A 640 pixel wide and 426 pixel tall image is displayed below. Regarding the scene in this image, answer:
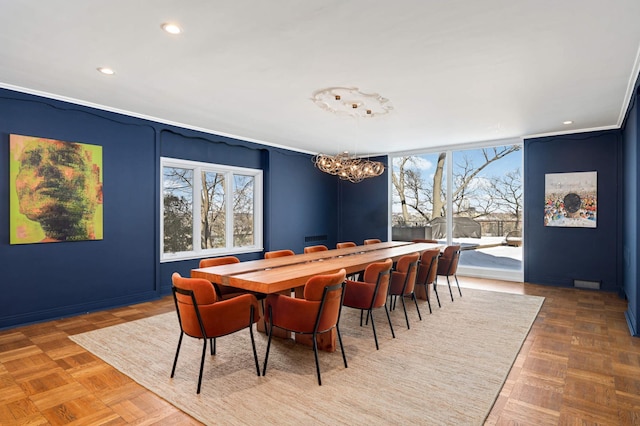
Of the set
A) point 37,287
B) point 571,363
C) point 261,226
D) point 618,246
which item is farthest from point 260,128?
point 618,246

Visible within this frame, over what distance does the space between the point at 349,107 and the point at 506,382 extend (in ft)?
11.1

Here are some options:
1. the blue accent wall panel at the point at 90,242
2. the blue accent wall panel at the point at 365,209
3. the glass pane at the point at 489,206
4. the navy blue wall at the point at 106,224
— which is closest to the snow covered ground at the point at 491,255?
the glass pane at the point at 489,206

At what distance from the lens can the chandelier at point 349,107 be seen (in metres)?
4.14

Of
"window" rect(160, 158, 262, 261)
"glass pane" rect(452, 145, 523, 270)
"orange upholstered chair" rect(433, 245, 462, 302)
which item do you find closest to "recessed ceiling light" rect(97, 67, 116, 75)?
"window" rect(160, 158, 262, 261)

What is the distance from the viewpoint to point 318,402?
2.45 m

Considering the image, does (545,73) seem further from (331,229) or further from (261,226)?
(331,229)

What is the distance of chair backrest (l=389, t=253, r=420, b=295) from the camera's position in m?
3.94

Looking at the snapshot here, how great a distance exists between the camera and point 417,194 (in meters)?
7.97

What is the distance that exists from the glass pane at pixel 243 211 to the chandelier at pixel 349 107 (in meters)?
2.44

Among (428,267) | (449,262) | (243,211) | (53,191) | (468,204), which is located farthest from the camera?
(468,204)

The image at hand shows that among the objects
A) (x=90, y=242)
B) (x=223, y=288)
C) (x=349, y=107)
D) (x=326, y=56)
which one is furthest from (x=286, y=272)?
(x=90, y=242)

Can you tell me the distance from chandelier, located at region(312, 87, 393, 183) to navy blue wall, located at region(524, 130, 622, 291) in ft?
10.5

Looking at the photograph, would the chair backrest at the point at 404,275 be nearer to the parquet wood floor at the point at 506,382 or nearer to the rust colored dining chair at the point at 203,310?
the parquet wood floor at the point at 506,382

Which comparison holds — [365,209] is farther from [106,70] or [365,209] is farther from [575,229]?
[106,70]
